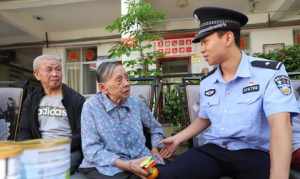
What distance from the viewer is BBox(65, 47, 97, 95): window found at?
402 inches

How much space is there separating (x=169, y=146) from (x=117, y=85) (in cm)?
48

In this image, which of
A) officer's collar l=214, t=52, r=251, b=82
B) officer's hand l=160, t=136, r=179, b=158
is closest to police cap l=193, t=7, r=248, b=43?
officer's collar l=214, t=52, r=251, b=82

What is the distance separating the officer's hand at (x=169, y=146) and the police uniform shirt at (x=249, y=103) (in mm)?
238

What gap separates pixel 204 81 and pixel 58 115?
1.10m

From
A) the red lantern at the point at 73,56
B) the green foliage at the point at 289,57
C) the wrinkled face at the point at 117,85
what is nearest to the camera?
the wrinkled face at the point at 117,85

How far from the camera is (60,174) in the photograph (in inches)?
38.8

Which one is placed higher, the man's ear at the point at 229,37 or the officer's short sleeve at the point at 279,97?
the man's ear at the point at 229,37

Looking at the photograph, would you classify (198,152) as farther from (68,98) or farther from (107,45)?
(107,45)

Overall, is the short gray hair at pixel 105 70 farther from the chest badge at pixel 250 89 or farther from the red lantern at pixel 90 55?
the red lantern at pixel 90 55

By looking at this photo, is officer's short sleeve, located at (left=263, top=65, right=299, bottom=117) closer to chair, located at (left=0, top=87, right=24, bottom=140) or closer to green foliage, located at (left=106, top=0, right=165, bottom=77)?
chair, located at (left=0, top=87, right=24, bottom=140)

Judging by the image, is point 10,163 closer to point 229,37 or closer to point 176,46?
point 229,37

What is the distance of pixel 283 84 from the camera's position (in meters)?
1.63

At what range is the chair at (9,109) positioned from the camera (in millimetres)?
2592

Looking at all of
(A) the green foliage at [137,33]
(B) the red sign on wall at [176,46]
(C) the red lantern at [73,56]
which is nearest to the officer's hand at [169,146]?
(A) the green foliage at [137,33]
